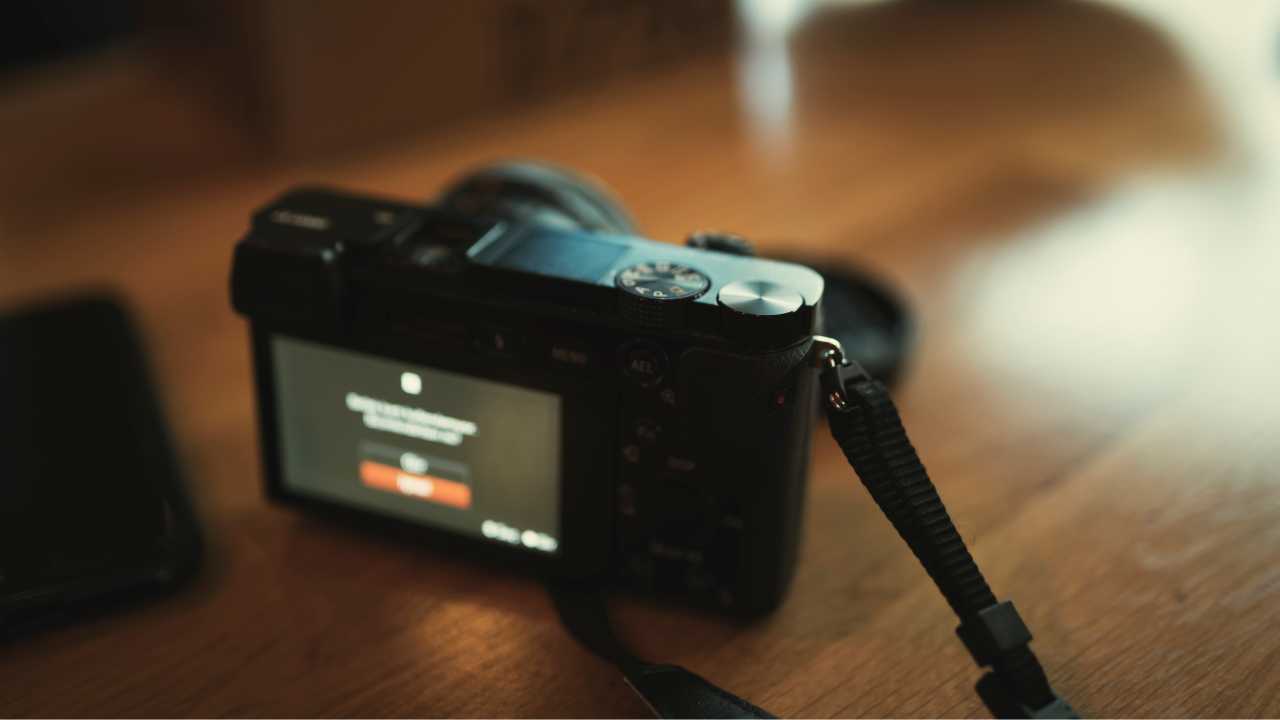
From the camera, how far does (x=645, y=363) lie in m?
0.50

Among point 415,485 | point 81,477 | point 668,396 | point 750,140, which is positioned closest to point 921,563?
point 668,396

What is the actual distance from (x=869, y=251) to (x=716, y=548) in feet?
1.24

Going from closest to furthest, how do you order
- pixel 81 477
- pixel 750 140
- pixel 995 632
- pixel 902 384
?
pixel 995 632 < pixel 81 477 < pixel 902 384 < pixel 750 140

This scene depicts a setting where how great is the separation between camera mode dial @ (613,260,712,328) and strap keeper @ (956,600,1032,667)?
0.16 metres

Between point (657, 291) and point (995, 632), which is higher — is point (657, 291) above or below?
above

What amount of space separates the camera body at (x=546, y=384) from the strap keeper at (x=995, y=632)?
9 cm

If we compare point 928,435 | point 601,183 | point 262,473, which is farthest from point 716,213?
point 262,473

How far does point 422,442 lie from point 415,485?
24mm

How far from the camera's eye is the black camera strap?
485 mm

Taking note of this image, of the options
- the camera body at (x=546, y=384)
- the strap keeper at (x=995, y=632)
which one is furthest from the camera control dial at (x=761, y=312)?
the strap keeper at (x=995, y=632)

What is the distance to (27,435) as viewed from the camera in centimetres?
65

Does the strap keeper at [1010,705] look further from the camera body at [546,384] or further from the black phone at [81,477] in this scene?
the black phone at [81,477]

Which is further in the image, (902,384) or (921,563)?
(902,384)

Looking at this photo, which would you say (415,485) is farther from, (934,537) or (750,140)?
(750,140)
